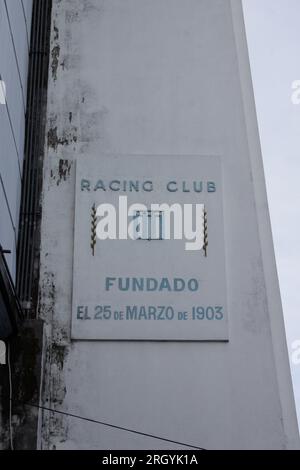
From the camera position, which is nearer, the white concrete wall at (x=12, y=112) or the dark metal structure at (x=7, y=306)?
the dark metal structure at (x=7, y=306)

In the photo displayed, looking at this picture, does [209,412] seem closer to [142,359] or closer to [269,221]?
[142,359]

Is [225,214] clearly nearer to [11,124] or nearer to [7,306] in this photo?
[11,124]

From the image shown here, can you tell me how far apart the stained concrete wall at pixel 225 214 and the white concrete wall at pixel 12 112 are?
613 millimetres

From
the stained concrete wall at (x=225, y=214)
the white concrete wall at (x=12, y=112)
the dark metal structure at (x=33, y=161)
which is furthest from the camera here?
the dark metal structure at (x=33, y=161)

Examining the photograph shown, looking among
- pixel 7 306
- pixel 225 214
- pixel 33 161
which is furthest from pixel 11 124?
pixel 225 214

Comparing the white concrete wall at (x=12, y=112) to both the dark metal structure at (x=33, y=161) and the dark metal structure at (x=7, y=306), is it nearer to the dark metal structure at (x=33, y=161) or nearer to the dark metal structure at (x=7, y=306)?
the dark metal structure at (x=33, y=161)

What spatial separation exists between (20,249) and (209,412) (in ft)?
11.5

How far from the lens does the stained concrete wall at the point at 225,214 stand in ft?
40.5

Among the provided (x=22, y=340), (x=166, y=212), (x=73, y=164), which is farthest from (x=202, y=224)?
(x=22, y=340)

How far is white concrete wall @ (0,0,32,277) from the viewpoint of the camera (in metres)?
11.7

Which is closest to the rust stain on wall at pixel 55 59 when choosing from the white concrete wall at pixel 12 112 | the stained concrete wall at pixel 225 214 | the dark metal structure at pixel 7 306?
the stained concrete wall at pixel 225 214

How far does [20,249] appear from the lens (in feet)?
43.5

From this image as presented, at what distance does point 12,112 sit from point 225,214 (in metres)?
3.42

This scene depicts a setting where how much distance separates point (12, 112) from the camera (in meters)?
12.6
